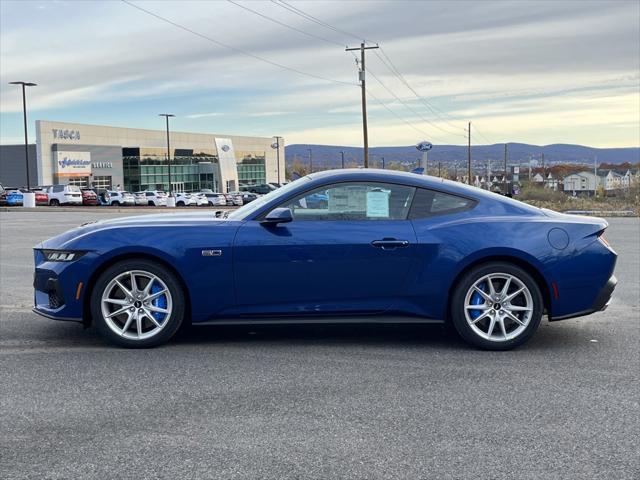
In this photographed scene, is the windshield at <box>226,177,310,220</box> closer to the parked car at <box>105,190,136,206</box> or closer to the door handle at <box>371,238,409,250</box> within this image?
the door handle at <box>371,238,409,250</box>

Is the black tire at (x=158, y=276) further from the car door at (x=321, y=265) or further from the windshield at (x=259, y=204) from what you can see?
the windshield at (x=259, y=204)

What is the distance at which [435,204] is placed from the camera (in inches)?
227

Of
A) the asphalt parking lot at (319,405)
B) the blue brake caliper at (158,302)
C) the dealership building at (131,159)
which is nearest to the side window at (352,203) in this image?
the asphalt parking lot at (319,405)

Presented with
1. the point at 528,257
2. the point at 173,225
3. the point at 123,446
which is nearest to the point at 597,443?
the point at 528,257

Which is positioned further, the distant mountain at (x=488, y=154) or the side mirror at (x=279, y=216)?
the distant mountain at (x=488, y=154)

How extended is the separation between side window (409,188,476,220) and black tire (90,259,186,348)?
196cm

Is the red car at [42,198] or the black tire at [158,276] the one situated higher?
the red car at [42,198]

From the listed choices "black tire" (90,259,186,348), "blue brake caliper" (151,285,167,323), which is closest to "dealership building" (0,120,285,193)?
"black tire" (90,259,186,348)

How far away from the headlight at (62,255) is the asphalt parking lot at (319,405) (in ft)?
2.40

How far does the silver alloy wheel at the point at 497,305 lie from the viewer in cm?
559

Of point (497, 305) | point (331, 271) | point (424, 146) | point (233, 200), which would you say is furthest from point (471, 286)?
point (233, 200)

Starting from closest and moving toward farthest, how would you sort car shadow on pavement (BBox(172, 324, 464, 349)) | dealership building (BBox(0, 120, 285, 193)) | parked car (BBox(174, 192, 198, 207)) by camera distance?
car shadow on pavement (BBox(172, 324, 464, 349)) → parked car (BBox(174, 192, 198, 207)) → dealership building (BBox(0, 120, 285, 193))

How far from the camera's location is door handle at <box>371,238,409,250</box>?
5566mm

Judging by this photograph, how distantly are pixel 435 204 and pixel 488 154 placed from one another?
4721 inches
